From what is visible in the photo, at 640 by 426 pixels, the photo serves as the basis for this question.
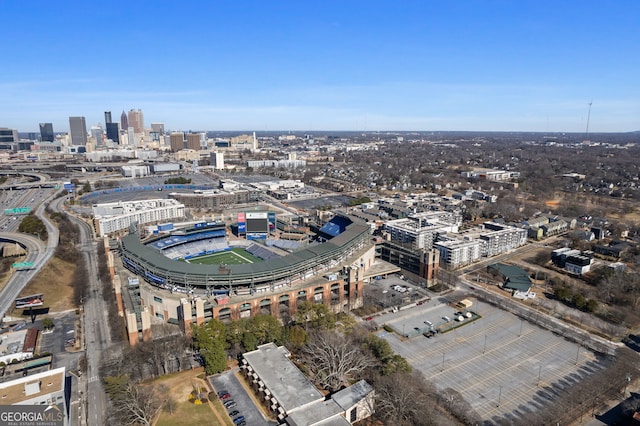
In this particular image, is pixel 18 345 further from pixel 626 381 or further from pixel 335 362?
pixel 626 381

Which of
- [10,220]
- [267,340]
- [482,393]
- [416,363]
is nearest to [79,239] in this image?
[10,220]

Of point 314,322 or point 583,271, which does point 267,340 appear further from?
point 583,271

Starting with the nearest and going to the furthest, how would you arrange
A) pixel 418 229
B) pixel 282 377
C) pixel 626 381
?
1. pixel 282 377
2. pixel 626 381
3. pixel 418 229

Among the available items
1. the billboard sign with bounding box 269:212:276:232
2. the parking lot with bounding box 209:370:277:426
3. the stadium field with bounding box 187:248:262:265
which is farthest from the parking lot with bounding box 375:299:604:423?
the billboard sign with bounding box 269:212:276:232

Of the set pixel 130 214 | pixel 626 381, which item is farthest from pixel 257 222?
pixel 626 381

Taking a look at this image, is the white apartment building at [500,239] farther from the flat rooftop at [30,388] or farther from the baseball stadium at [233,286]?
the flat rooftop at [30,388]

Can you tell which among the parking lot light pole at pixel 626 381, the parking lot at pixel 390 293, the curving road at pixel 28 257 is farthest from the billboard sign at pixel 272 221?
the parking lot light pole at pixel 626 381

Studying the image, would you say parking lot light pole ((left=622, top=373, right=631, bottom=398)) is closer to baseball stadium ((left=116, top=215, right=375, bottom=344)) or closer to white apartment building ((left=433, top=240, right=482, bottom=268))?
baseball stadium ((left=116, top=215, right=375, bottom=344))
